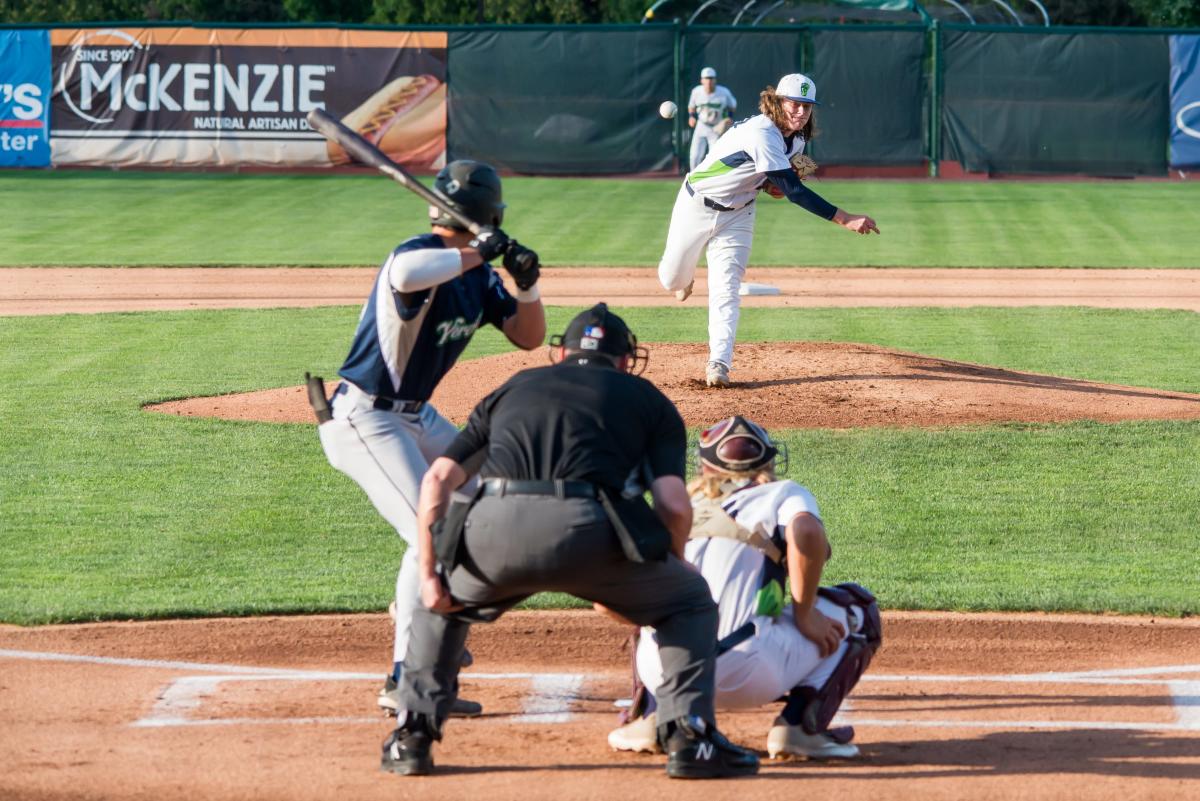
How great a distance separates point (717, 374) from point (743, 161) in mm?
1450

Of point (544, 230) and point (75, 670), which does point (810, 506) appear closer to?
point (75, 670)

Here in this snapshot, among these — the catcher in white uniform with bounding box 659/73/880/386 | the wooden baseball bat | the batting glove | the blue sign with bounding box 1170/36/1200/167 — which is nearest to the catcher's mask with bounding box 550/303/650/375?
the batting glove

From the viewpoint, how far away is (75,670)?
20.5 feet

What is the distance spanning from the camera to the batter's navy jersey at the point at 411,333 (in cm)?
543

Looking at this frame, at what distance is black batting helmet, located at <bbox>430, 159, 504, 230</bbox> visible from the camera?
545cm

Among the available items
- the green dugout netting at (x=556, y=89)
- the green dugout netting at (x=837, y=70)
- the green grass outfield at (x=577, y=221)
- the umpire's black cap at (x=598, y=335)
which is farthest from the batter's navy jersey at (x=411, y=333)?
the green dugout netting at (x=837, y=70)

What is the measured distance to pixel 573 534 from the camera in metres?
4.64

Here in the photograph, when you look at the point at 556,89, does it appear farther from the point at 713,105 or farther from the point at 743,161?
the point at 743,161

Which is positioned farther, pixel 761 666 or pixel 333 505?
pixel 333 505

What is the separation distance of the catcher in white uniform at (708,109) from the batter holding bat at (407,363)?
70.3 feet

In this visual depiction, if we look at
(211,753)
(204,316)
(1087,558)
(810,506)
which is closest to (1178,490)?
(1087,558)

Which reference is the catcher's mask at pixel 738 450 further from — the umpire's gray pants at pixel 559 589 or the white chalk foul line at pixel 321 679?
the white chalk foul line at pixel 321 679

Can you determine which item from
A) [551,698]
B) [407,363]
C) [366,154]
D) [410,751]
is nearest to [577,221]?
[366,154]

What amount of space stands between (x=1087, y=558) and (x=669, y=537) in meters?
3.94
